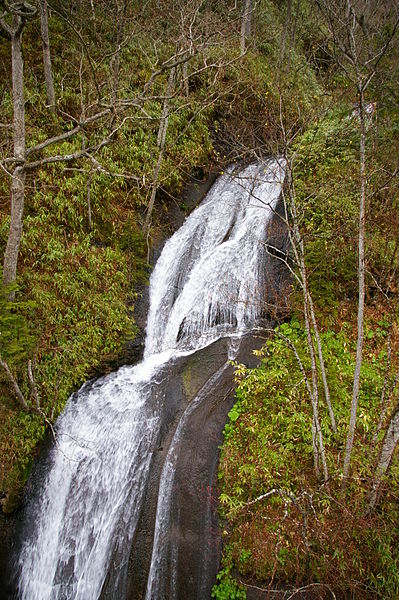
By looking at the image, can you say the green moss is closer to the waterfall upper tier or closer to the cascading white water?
the cascading white water

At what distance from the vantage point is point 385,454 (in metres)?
5.04

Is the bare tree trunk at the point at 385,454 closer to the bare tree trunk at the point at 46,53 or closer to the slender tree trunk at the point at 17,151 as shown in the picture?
the slender tree trunk at the point at 17,151

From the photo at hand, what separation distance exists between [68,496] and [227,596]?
3601mm

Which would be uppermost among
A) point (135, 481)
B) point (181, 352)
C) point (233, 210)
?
point (233, 210)

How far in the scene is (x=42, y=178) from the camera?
10.6 metres

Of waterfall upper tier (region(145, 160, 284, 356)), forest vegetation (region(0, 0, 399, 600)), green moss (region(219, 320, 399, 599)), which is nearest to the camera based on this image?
green moss (region(219, 320, 399, 599))

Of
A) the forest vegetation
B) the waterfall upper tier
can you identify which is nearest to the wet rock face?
the forest vegetation

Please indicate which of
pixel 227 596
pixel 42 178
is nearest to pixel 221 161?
pixel 42 178

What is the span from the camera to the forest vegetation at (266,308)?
5312 millimetres

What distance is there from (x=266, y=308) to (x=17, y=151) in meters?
6.32

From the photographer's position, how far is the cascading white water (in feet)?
21.3

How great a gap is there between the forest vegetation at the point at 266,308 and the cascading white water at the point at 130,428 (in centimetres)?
71

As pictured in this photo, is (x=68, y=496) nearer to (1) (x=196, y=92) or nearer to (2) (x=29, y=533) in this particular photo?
(2) (x=29, y=533)

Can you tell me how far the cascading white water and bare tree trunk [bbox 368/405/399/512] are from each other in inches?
142
